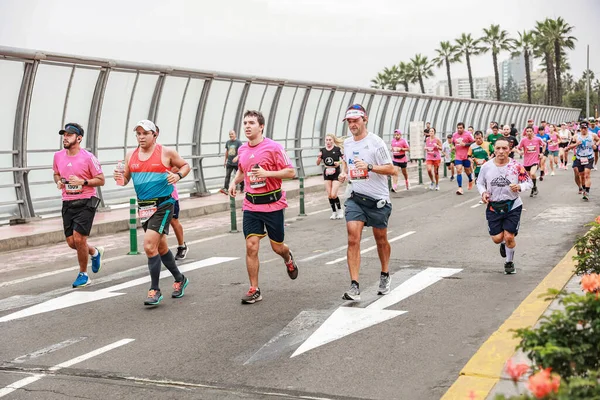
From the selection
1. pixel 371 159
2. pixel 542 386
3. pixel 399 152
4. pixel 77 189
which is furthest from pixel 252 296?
pixel 399 152

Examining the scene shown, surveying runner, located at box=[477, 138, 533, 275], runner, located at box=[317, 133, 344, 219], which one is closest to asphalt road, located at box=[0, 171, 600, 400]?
runner, located at box=[477, 138, 533, 275]

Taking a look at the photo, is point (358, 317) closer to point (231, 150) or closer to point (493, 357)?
point (493, 357)

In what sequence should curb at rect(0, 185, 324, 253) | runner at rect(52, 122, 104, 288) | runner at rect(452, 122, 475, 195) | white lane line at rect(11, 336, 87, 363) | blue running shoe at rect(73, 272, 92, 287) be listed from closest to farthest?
1. white lane line at rect(11, 336, 87, 363)
2. runner at rect(52, 122, 104, 288)
3. blue running shoe at rect(73, 272, 92, 287)
4. curb at rect(0, 185, 324, 253)
5. runner at rect(452, 122, 475, 195)

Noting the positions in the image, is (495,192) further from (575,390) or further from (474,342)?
(575,390)

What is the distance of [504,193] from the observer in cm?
950

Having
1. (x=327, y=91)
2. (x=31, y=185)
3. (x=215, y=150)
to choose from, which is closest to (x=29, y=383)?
(x=31, y=185)

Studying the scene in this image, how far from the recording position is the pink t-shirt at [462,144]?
70.9 feet

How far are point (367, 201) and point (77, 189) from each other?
3.39 m

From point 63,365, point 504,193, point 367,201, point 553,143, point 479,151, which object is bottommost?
point 553,143

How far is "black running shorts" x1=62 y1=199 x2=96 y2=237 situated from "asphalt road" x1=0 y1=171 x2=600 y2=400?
70 centimetres

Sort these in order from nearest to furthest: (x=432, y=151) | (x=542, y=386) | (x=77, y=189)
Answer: (x=542, y=386), (x=77, y=189), (x=432, y=151)

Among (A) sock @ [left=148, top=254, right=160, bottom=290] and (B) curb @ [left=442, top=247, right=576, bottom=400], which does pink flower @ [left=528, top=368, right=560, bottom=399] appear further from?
(A) sock @ [left=148, top=254, right=160, bottom=290]

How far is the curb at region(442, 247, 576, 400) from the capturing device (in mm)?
4906

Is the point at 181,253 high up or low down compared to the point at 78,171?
down
